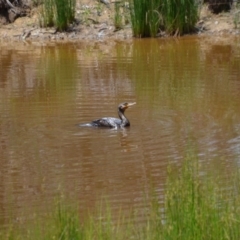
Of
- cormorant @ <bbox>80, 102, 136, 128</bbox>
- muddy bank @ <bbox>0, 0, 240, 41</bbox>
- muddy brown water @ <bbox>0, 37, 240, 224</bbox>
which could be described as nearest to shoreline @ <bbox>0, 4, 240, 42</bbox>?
muddy bank @ <bbox>0, 0, 240, 41</bbox>

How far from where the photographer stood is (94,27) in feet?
65.4

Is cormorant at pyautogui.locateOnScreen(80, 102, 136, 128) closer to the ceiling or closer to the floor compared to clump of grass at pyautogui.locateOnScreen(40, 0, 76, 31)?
closer to the floor

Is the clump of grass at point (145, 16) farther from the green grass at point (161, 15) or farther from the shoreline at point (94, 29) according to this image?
the shoreline at point (94, 29)

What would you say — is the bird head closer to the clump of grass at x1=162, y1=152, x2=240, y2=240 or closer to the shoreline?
the clump of grass at x1=162, y1=152, x2=240, y2=240

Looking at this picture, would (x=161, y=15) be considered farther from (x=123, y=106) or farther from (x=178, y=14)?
(x=123, y=106)

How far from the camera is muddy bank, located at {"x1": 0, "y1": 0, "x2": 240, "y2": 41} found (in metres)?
19.4

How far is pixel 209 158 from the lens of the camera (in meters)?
8.97

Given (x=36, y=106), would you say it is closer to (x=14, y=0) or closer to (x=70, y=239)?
(x=70, y=239)

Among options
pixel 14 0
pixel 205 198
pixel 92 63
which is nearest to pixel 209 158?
pixel 205 198

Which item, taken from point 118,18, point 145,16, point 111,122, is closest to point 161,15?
point 145,16

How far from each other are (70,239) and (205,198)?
40.6 inches

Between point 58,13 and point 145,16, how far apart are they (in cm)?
208

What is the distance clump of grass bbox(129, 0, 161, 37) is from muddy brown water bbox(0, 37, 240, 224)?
956mm

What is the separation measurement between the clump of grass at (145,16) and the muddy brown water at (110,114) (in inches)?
37.7
